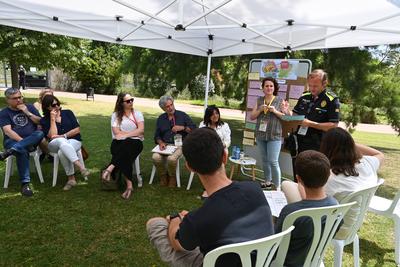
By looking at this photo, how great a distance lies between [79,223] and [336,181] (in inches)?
94.0

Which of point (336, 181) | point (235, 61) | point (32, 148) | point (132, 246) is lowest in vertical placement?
point (132, 246)

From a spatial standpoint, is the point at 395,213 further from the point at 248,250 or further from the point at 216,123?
the point at 216,123

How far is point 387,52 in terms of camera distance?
752 cm

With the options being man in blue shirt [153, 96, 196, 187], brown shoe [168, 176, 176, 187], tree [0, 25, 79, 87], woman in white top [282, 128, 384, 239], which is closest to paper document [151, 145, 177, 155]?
man in blue shirt [153, 96, 196, 187]

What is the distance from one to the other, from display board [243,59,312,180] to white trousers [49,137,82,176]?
2480 mm

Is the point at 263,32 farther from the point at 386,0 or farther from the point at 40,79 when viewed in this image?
the point at 40,79

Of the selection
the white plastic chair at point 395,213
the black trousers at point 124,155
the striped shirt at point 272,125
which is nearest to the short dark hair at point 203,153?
the white plastic chair at point 395,213

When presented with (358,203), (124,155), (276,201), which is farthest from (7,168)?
(358,203)

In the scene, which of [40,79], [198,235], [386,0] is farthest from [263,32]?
[40,79]

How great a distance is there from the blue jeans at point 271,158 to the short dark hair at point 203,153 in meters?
2.62

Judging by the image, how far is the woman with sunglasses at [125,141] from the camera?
404cm

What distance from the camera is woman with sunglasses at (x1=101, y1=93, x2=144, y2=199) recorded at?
404cm

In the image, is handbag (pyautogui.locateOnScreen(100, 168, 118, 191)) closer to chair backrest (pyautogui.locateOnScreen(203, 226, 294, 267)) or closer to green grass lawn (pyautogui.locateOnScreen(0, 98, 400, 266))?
green grass lawn (pyautogui.locateOnScreen(0, 98, 400, 266))

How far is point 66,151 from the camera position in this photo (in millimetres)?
4004
